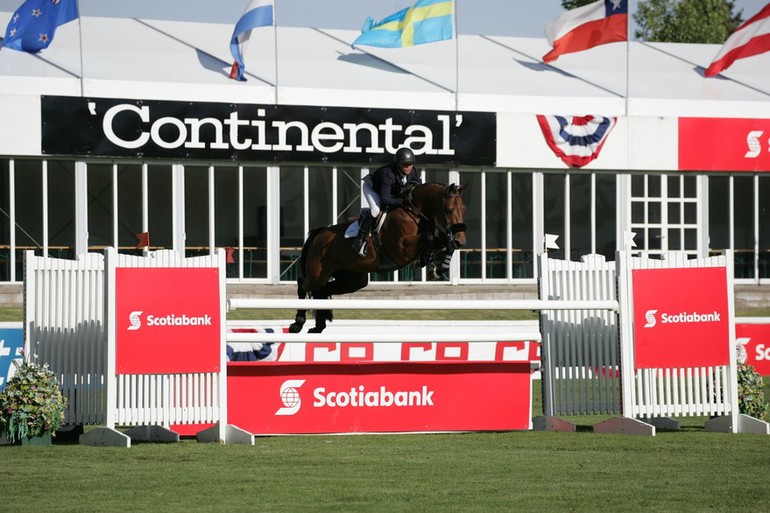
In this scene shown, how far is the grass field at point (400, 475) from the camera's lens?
6.09 metres

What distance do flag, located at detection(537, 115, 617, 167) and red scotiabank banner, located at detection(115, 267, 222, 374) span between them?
17.0m

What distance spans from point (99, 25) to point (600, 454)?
20.7m

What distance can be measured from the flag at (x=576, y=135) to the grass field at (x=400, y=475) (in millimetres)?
16181

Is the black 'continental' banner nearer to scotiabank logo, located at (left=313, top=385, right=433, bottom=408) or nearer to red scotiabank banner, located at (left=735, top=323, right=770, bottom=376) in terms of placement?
red scotiabank banner, located at (left=735, top=323, right=770, bottom=376)

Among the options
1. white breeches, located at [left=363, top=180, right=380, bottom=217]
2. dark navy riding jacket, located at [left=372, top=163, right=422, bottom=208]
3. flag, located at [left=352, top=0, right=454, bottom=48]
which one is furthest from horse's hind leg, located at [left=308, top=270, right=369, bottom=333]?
flag, located at [left=352, top=0, right=454, bottom=48]

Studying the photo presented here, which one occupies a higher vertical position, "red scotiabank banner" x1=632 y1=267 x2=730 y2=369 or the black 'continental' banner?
the black 'continental' banner

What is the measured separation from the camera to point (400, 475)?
699cm

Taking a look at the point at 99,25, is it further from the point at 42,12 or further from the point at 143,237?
the point at 143,237

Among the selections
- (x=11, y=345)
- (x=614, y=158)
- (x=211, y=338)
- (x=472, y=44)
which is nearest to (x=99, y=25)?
(x=472, y=44)

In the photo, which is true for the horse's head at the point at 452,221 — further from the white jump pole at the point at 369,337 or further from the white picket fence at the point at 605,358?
the white jump pole at the point at 369,337

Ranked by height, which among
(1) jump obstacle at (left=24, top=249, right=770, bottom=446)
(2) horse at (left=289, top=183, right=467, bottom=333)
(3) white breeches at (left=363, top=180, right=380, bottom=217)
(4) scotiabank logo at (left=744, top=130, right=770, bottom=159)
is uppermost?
(4) scotiabank logo at (left=744, top=130, right=770, bottom=159)

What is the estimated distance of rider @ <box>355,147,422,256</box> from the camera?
10766 mm

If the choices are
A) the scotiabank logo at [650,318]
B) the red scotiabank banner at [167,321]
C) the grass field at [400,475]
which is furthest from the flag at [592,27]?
the red scotiabank banner at [167,321]

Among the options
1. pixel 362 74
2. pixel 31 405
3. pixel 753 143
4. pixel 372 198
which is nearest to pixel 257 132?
pixel 362 74
